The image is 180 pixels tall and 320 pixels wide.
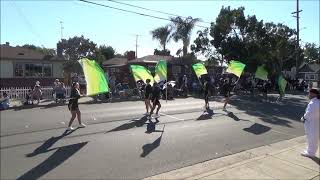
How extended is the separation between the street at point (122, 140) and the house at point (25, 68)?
13759 millimetres

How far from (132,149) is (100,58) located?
44.1 metres

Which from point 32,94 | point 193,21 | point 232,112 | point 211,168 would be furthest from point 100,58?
point 211,168

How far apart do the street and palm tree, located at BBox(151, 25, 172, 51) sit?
105 ft

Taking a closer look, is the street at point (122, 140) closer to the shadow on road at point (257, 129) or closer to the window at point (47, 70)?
the shadow on road at point (257, 129)

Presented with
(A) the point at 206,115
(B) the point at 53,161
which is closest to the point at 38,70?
(A) the point at 206,115

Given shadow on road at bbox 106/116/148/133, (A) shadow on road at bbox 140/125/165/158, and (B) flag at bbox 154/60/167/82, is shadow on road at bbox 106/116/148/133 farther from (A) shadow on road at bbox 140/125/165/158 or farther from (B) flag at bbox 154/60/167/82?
(B) flag at bbox 154/60/167/82

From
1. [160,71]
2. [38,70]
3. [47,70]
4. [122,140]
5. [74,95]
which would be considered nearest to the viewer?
[122,140]

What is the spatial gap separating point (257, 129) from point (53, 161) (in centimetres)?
774

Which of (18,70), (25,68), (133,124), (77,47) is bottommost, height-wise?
(133,124)

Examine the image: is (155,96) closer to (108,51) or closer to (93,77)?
(93,77)

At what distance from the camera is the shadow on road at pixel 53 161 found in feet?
22.1

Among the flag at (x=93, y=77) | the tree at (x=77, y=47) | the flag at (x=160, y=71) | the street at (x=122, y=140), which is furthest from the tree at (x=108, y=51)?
the flag at (x=93, y=77)

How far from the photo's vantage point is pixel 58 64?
31.5 meters

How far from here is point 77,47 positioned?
58.1 metres
